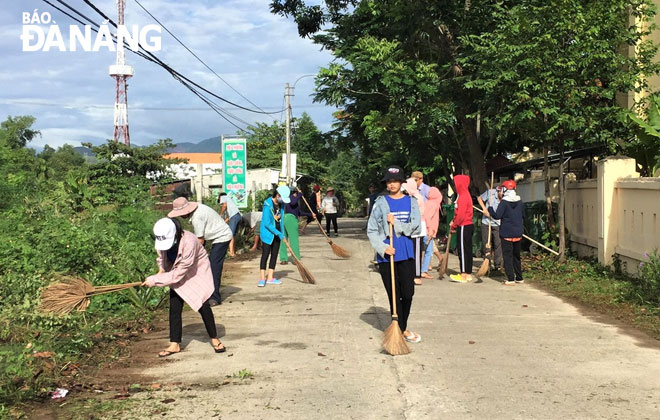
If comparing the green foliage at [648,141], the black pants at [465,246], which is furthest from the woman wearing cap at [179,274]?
the green foliage at [648,141]

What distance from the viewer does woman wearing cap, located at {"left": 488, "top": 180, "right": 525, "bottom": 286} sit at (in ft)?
37.1

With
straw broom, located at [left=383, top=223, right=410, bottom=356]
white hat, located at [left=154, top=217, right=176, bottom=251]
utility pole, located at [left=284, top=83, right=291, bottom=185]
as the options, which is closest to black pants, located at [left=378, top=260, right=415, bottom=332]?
straw broom, located at [left=383, top=223, right=410, bottom=356]

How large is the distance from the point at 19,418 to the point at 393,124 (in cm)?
1628

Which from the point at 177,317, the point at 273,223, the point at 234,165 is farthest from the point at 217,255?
the point at 234,165

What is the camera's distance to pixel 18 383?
17.7 feet

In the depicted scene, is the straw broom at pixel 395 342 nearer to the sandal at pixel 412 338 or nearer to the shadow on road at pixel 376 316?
the sandal at pixel 412 338

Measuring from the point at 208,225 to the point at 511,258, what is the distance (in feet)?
18.1

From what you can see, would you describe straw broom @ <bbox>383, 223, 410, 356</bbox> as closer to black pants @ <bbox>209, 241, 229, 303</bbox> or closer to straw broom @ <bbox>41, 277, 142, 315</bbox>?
straw broom @ <bbox>41, 277, 142, 315</bbox>

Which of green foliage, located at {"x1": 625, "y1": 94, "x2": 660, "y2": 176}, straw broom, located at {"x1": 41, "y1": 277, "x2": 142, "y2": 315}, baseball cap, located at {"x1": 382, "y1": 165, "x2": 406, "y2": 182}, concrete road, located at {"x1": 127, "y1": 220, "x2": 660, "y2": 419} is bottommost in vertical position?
concrete road, located at {"x1": 127, "y1": 220, "x2": 660, "y2": 419}

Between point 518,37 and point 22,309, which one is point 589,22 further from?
point 22,309

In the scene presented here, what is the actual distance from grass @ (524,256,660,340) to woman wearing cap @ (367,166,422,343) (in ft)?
9.09

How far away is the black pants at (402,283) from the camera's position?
692 centimetres

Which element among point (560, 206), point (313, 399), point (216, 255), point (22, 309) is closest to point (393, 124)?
point (560, 206)

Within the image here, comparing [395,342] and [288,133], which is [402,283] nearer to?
[395,342]
